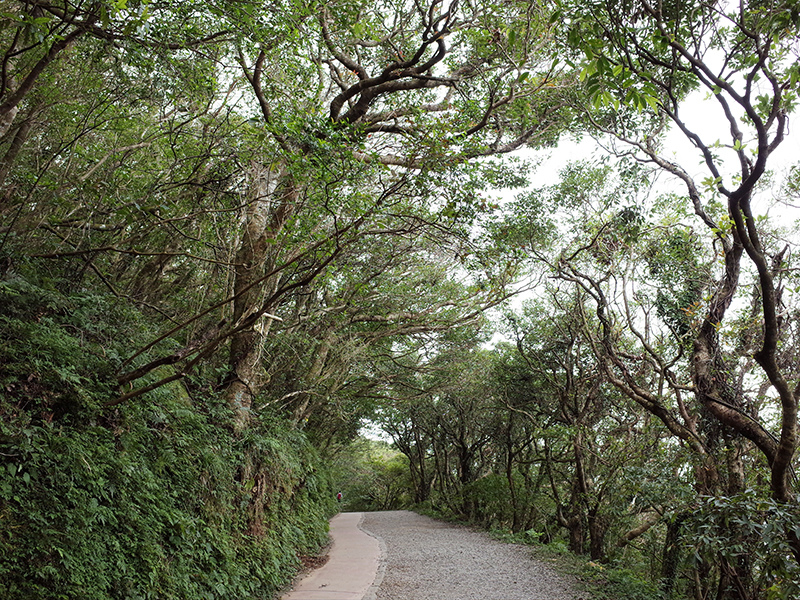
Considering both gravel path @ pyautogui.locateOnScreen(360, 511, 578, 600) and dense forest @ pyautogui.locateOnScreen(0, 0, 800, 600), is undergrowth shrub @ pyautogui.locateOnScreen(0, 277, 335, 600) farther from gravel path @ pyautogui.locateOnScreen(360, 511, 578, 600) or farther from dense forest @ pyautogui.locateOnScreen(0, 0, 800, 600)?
gravel path @ pyautogui.locateOnScreen(360, 511, 578, 600)

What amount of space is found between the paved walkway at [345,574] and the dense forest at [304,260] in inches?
17.0

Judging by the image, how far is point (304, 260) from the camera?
559cm

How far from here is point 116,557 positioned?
3.34 m

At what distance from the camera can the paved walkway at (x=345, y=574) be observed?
19.1 feet

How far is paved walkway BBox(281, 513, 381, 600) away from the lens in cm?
581

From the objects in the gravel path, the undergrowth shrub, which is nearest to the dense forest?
the undergrowth shrub

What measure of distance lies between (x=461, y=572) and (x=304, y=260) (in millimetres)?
5798

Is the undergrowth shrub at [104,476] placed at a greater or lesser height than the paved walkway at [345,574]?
greater

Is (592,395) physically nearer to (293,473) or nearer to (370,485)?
(293,473)

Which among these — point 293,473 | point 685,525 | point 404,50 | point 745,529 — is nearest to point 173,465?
point 293,473

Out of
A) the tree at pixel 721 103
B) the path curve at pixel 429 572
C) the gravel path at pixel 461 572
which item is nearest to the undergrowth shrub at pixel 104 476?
the path curve at pixel 429 572

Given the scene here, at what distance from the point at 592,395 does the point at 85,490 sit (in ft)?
28.8

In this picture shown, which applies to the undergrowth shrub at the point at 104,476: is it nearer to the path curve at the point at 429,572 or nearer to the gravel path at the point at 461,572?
the path curve at the point at 429,572

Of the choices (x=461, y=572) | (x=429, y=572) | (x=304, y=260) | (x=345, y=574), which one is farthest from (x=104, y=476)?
(x=461, y=572)
